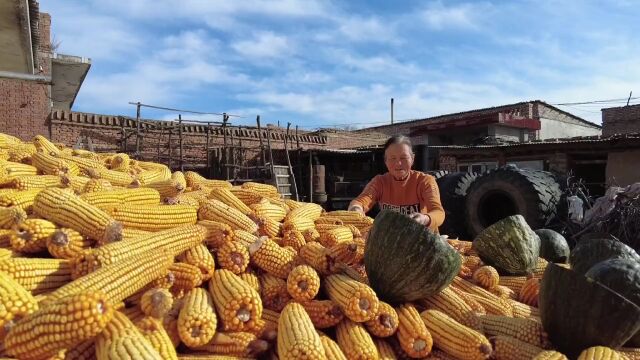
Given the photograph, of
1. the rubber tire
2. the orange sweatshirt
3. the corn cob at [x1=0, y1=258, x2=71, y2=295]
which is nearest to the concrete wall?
the rubber tire

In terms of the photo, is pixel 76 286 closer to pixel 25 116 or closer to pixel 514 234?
pixel 514 234

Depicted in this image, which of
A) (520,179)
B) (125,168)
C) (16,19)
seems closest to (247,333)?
(125,168)

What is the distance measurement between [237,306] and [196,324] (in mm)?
219

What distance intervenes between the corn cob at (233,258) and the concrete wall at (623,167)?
10430 mm

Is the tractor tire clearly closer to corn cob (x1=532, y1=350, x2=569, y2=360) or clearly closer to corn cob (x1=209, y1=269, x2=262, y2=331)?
corn cob (x1=532, y1=350, x2=569, y2=360)

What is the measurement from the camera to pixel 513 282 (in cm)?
385

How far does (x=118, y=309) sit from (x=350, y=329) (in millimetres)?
1152

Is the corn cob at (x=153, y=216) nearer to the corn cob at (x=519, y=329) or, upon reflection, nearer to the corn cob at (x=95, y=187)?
the corn cob at (x=95, y=187)

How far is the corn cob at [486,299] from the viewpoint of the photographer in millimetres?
3080

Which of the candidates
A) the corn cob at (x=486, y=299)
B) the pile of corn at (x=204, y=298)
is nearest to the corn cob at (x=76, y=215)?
the pile of corn at (x=204, y=298)

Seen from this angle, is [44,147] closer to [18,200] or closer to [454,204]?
[18,200]

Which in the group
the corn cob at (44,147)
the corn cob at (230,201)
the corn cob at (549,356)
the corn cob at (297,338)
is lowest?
the corn cob at (549,356)

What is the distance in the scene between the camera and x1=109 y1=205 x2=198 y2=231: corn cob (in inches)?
119

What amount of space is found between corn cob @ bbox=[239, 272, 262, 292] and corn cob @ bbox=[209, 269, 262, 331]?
21cm
